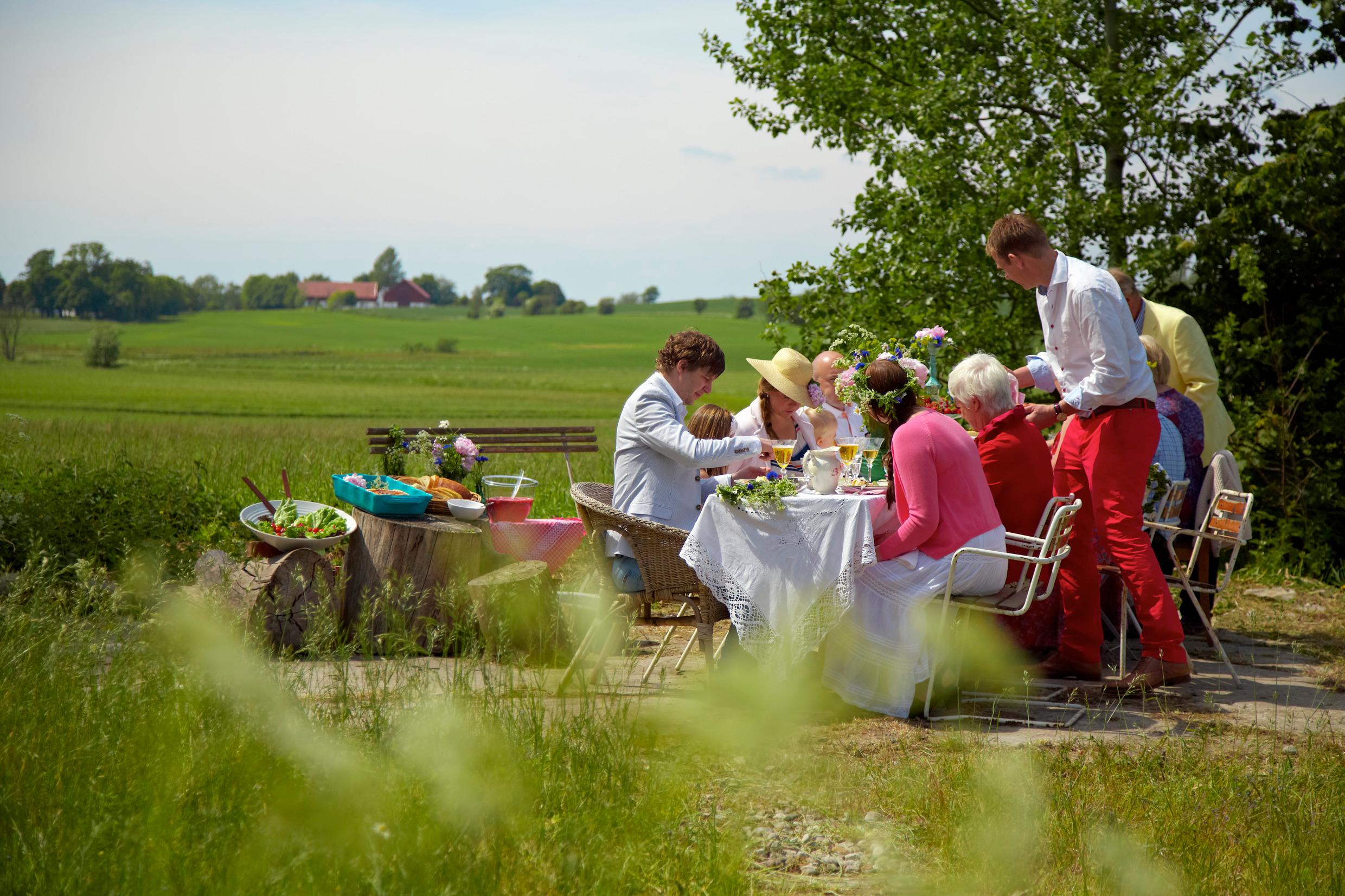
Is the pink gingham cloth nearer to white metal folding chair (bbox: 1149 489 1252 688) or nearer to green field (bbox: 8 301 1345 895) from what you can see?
green field (bbox: 8 301 1345 895)

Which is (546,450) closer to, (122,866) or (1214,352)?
(1214,352)

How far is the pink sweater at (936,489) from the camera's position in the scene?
4.56m

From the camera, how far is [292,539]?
5758 mm

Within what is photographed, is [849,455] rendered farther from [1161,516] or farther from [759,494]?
[1161,516]

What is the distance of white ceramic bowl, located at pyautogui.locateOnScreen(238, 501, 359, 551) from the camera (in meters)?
5.77

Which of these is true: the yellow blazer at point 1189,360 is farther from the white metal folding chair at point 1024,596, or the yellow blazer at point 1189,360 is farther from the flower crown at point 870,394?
the flower crown at point 870,394

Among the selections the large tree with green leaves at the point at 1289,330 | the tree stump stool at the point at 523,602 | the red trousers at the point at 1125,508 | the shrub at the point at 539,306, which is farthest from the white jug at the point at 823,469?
the shrub at the point at 539,306

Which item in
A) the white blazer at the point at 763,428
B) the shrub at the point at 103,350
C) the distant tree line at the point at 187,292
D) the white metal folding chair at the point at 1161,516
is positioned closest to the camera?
the white metal folding chair at the point at 1161,516

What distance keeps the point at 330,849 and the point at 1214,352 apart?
815 cm

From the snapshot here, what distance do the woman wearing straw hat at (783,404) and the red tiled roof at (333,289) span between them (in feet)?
348

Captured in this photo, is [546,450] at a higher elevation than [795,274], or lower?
lower

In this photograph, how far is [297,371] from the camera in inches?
2121

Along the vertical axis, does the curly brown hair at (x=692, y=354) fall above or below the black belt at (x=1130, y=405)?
above

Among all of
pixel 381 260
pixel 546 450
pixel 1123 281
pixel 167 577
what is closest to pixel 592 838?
pixel 167 577
